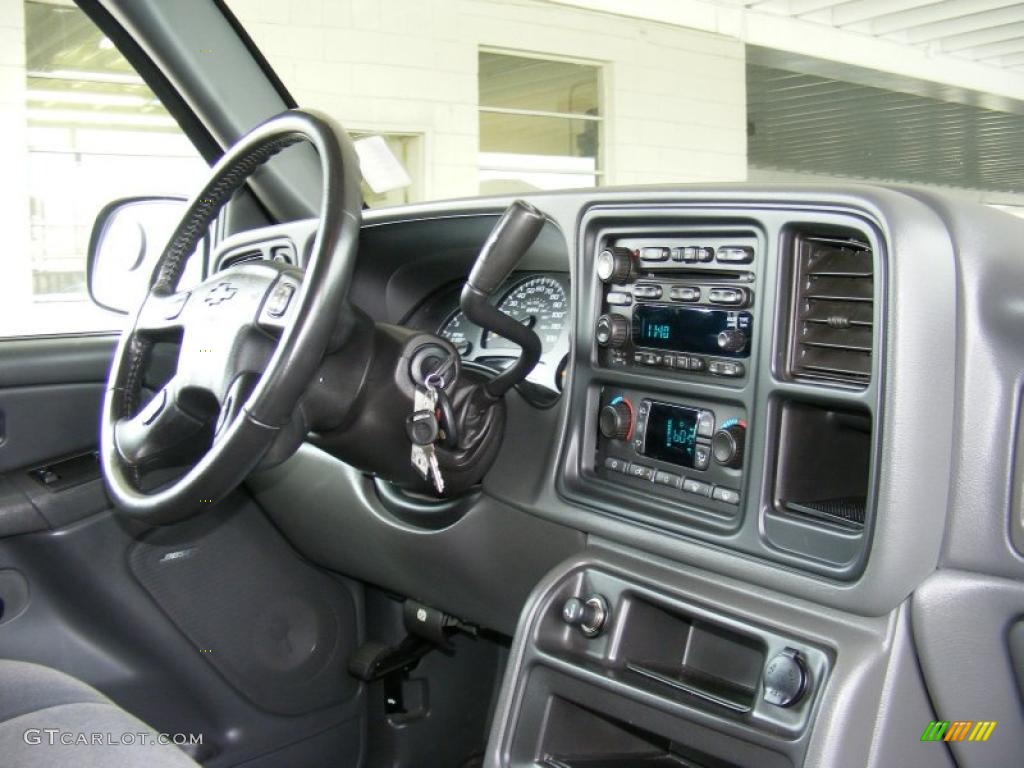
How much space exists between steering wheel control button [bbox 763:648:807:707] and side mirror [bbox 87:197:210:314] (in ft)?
4.80

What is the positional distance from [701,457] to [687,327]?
0.50ft

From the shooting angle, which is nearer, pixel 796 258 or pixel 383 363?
pixel 796 258

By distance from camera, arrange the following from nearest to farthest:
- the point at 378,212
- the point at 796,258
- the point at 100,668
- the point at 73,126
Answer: the point at 796,258 < the point at 378,212 < the point at 100,668 < the point at 73,126

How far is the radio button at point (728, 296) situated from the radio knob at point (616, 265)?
132 mm

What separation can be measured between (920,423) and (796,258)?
9.2 inches

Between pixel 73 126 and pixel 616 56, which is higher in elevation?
pixel 616 56

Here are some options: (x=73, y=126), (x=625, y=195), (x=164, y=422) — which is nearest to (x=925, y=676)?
(x=625, y=195)

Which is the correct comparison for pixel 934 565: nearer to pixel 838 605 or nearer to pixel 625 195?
pixel 838 605

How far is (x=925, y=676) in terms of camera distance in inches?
43.1

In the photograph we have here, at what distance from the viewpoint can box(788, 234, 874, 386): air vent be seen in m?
1.14

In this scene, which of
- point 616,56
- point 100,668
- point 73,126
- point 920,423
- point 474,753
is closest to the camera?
point 920,423

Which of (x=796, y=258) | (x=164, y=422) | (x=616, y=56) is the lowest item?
(x=164, y=422)

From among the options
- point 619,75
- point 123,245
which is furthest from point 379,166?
point 619,75

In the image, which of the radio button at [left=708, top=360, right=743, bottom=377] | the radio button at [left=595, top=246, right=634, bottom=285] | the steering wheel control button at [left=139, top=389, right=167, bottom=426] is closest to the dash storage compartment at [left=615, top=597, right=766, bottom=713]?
the radio button at [left=708, top=360, right=743, bottom=377]
